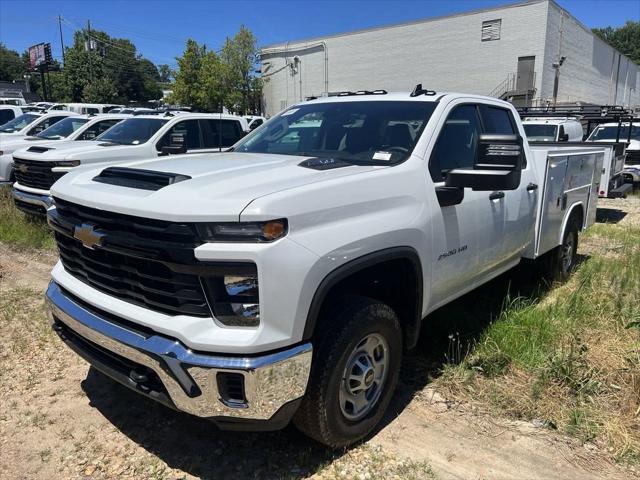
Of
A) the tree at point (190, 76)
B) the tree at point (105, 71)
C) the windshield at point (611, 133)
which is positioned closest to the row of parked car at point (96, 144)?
the windshield at point (611, 133)

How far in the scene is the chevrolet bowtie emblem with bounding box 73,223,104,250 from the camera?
2.65m

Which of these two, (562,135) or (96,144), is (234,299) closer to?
(96,144)

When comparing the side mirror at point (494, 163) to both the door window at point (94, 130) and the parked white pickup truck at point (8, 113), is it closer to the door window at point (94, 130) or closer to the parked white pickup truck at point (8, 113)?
the door window at point (94, 130)

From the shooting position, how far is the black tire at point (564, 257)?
5.62 meters

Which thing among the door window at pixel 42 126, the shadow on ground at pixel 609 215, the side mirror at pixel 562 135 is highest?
the door window at pixel 42 126

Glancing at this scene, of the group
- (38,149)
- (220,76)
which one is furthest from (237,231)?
(220,76)

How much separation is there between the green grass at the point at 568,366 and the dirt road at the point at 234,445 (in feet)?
0.59

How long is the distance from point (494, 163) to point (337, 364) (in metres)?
1.44

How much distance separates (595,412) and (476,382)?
0.76 m

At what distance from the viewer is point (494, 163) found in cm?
302

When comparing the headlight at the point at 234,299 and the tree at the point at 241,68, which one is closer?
the headlight at the point at 234,299

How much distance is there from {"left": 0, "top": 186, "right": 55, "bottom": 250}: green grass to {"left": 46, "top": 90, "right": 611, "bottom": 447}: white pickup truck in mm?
4805

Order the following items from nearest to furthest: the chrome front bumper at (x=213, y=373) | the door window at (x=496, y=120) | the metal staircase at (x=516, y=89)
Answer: the chrome front bumper at (x=213, y=373) < the door window at (x=496, y=120) < the metal staircase at (x=516, y=89)

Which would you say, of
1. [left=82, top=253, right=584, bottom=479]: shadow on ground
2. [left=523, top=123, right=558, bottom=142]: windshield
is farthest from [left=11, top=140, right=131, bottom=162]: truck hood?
[left=523, top=123, right=558, bottom=142]: windshield
